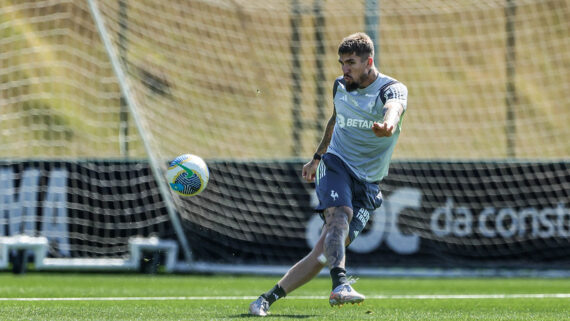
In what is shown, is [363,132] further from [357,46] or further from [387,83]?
[357,46]

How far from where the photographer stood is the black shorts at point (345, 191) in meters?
5.48

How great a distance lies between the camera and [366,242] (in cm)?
1080

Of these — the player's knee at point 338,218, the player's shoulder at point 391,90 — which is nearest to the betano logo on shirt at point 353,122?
the player's shoulder at point 391,90

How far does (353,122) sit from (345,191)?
0.46 m

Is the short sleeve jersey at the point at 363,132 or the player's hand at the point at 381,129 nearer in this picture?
the player's hand at the point at 381,129

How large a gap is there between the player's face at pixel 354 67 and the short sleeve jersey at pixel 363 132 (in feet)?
0.47

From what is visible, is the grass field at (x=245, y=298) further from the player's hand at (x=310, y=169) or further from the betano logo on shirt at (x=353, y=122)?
the betano logo on shirt at (x=353, y=122)

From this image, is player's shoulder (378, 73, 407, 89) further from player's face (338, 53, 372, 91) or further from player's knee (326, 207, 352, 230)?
player's knee (326, 207, 352, 230)

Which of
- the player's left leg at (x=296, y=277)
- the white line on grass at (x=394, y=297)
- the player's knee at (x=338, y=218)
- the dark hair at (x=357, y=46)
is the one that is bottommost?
the white line on grass at (x=394, y=297)

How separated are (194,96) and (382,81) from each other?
23448 mm

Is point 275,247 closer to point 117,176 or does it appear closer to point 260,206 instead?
point 260,206

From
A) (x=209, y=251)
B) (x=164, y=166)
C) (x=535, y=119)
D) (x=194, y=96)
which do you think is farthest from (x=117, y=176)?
(x=535, y=119)

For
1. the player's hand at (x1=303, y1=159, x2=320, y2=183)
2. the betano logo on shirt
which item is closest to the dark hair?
the betano logo on shirt

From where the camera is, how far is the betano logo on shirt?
5664mm
